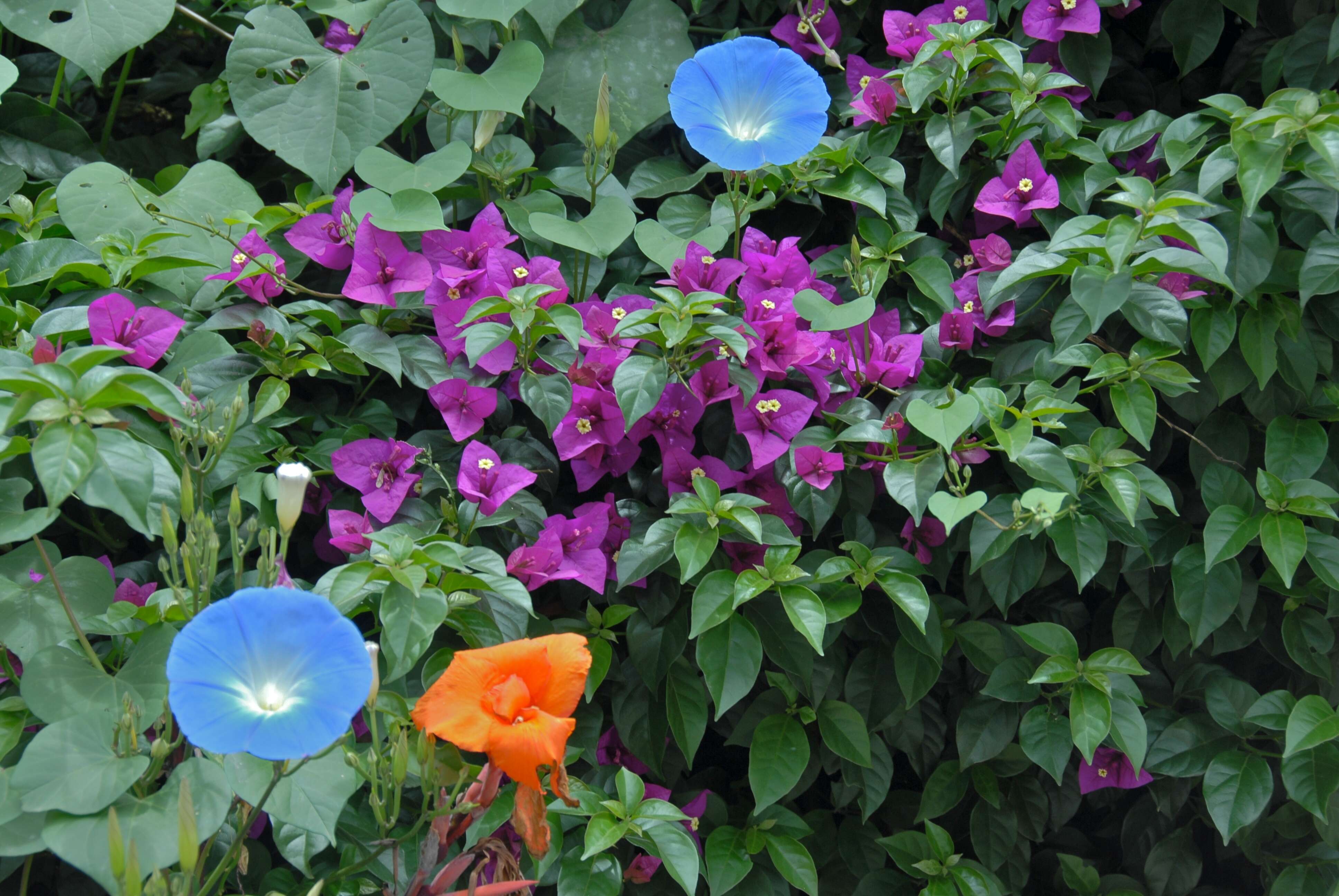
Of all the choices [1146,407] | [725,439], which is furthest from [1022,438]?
[725,439]

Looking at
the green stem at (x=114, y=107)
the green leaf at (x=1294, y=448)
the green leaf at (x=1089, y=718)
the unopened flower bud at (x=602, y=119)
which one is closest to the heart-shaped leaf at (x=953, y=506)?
the green leaf at (x=1089, y=718)

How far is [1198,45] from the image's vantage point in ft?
5.05

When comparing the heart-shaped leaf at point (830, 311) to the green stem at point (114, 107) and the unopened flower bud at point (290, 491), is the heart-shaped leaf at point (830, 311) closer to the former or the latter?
the unopened flower bud at point (290, 491)

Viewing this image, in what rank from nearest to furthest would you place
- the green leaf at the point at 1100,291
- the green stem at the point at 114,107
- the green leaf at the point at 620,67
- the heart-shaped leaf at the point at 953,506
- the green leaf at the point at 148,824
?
1. the green leaf at the point at 148,824
2. the heart-shaped leaf at the point at 953,506
3. the green leaf at the point at 1100,291
4. the green leaf at the point at 620,67
5. the green stem at the point at 114,107

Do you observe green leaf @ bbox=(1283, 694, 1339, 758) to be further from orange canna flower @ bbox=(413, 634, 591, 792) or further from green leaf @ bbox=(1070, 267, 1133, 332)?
orange canna flower @ bbox=(413, 634, 591, 792)

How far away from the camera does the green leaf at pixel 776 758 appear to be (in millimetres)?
1233

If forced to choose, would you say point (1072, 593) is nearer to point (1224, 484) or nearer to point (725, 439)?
point (1224, 484)

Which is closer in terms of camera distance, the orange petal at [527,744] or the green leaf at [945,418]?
the orange petal at [527,744]

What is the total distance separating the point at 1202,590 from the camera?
131 cm

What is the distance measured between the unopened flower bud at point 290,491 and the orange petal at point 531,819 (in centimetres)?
32

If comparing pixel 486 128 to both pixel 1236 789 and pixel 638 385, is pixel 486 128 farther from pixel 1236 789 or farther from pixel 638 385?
pixel 1236 789

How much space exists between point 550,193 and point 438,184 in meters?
0.18

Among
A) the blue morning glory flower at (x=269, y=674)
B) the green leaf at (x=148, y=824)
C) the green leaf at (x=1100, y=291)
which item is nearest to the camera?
the blue morning glory flower at (x=269, y=674)

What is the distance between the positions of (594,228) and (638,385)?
0.99ft
